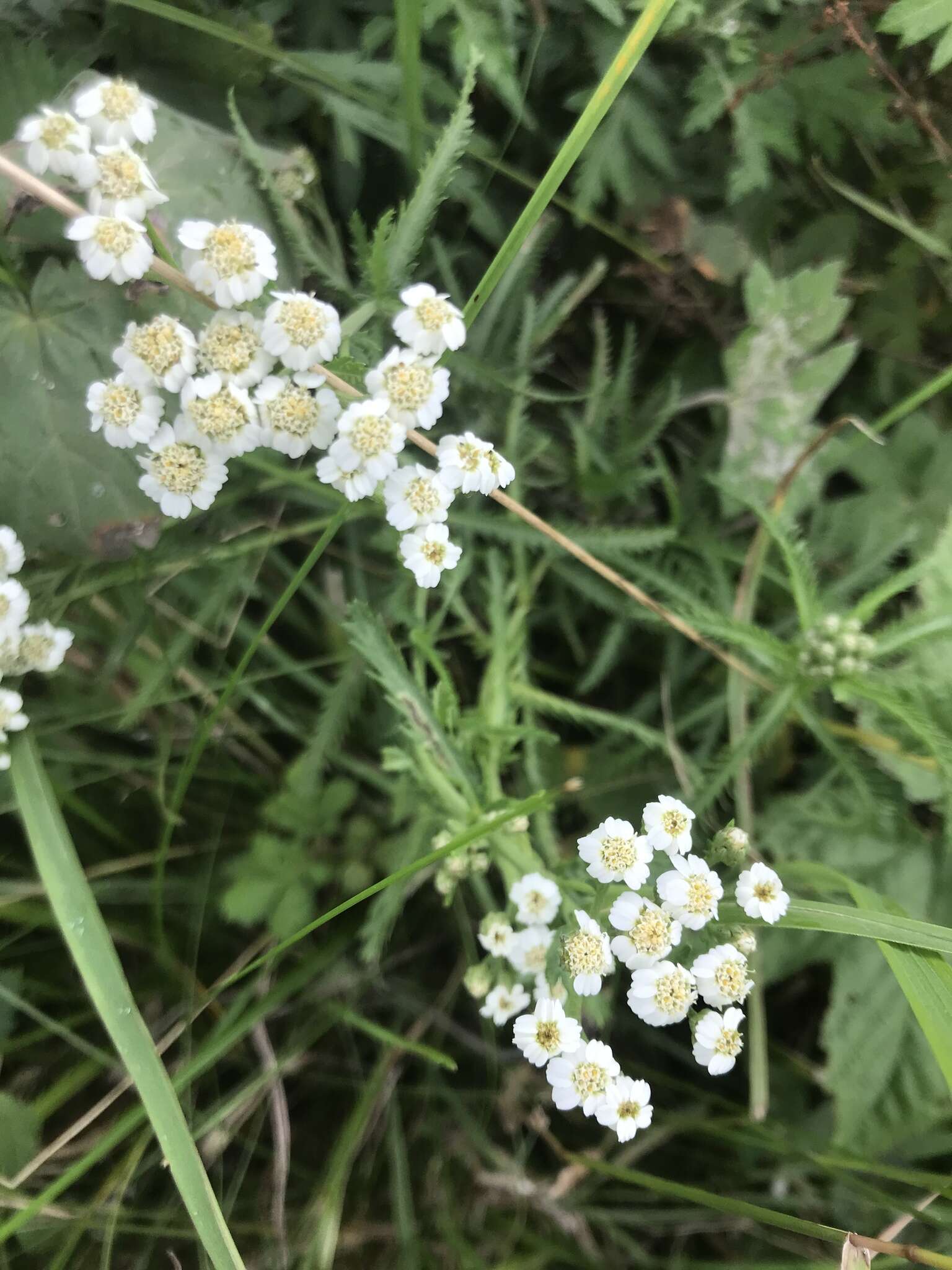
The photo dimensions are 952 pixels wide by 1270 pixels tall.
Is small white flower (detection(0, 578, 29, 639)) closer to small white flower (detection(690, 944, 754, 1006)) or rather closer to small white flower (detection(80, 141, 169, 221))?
small white flower (detection(80, 141, 169, 221))

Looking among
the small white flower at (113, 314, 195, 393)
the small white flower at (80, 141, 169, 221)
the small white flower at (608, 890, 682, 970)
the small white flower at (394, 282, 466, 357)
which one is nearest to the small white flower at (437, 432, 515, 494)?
the small white flower at (394, 282, 466, 357)

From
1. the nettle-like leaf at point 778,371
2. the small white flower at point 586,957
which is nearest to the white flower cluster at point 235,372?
the small white flower at point 586,957

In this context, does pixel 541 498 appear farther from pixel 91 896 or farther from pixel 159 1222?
pixel 159 1222

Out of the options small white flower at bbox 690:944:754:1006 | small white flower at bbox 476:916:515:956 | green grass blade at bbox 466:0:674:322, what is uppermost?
green grass blade at bbox 466:0:674:322

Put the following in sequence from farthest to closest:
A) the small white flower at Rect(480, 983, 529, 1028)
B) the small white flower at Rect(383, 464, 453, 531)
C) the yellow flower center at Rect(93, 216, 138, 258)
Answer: the small white flower at Rect(480, 983, 529, 1028)
the small white flower at Rect(383, 464, 453, 531)
the yellow flower center at Rect(93, 216, 138, 258)

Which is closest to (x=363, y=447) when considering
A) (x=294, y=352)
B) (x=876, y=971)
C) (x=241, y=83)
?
(x=294, y=352)

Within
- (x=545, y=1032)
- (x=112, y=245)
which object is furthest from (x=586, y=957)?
(x=112, y=245)

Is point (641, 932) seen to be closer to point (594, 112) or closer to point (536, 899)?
point (536, 899)

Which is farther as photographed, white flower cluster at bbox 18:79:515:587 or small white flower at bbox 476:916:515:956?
small white flower at bbox 476:916:515:956
